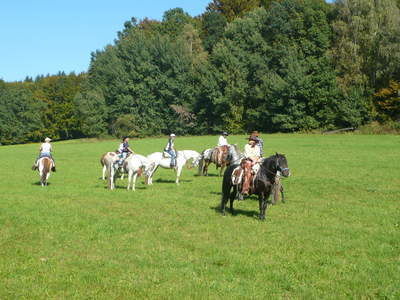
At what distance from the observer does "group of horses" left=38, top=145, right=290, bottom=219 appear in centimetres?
1418

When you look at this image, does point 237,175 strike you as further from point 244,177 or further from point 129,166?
point 129,166

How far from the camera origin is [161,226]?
44.0ft

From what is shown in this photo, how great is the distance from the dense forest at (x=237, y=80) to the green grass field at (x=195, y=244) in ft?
153

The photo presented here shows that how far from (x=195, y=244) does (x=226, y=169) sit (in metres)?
4.21

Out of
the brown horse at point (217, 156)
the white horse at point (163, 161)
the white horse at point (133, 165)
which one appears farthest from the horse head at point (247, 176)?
the brown horse at point (217, 156)

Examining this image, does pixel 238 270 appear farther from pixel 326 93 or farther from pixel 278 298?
pixel 326 93

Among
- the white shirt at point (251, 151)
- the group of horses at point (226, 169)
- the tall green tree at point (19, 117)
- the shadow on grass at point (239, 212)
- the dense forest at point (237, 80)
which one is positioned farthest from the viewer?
the tall green tree at point (19, 117)

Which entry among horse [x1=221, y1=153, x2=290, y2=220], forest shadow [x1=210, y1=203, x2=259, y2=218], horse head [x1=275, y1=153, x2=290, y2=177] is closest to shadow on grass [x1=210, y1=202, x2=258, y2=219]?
forest shadow [x1=210, y1=203, x2=259, y2=218]

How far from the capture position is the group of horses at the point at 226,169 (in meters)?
14.2

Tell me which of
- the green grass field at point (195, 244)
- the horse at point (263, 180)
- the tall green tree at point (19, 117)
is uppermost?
the tall green tree at point (19, 117)

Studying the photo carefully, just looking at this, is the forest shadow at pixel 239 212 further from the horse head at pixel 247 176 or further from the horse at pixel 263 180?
the horse head at pixel 247 176

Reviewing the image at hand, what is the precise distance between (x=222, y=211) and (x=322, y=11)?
59908mm

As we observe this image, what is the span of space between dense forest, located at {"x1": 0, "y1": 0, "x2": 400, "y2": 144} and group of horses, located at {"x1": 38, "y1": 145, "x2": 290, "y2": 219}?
4328cm

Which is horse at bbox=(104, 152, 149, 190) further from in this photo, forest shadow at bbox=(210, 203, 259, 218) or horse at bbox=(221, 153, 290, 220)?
horse at bbox=(221, 153, 290, 220)
